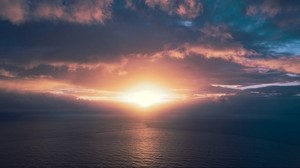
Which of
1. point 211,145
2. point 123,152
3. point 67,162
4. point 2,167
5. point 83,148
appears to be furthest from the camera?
point 211,145

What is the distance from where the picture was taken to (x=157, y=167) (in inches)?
4309

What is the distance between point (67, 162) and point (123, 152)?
30.9m

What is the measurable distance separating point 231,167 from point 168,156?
30.8m

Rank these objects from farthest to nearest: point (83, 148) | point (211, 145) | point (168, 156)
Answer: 1. point (211, 145)
2. point (83, 148)
3. point (168, 156)

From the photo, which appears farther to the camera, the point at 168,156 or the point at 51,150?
the point at 51,150

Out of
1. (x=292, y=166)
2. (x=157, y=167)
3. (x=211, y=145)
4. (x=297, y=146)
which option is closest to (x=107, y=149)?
(x=157, y=167)

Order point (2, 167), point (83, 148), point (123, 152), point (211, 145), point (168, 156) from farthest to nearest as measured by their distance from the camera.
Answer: point (211, 145), point (83, 148), point (123, 152), point (168, 156), point (2, 167)

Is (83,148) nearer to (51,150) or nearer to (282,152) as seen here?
(51,150)

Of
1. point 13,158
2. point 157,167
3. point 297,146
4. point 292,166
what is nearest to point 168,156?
point 157,167

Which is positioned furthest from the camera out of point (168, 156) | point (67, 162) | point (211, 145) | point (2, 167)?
point (211, 145)

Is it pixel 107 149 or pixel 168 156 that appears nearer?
pixel 168 156

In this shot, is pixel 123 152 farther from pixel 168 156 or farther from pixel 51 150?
pixel 51 150

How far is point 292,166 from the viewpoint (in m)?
111

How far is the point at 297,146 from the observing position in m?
158
